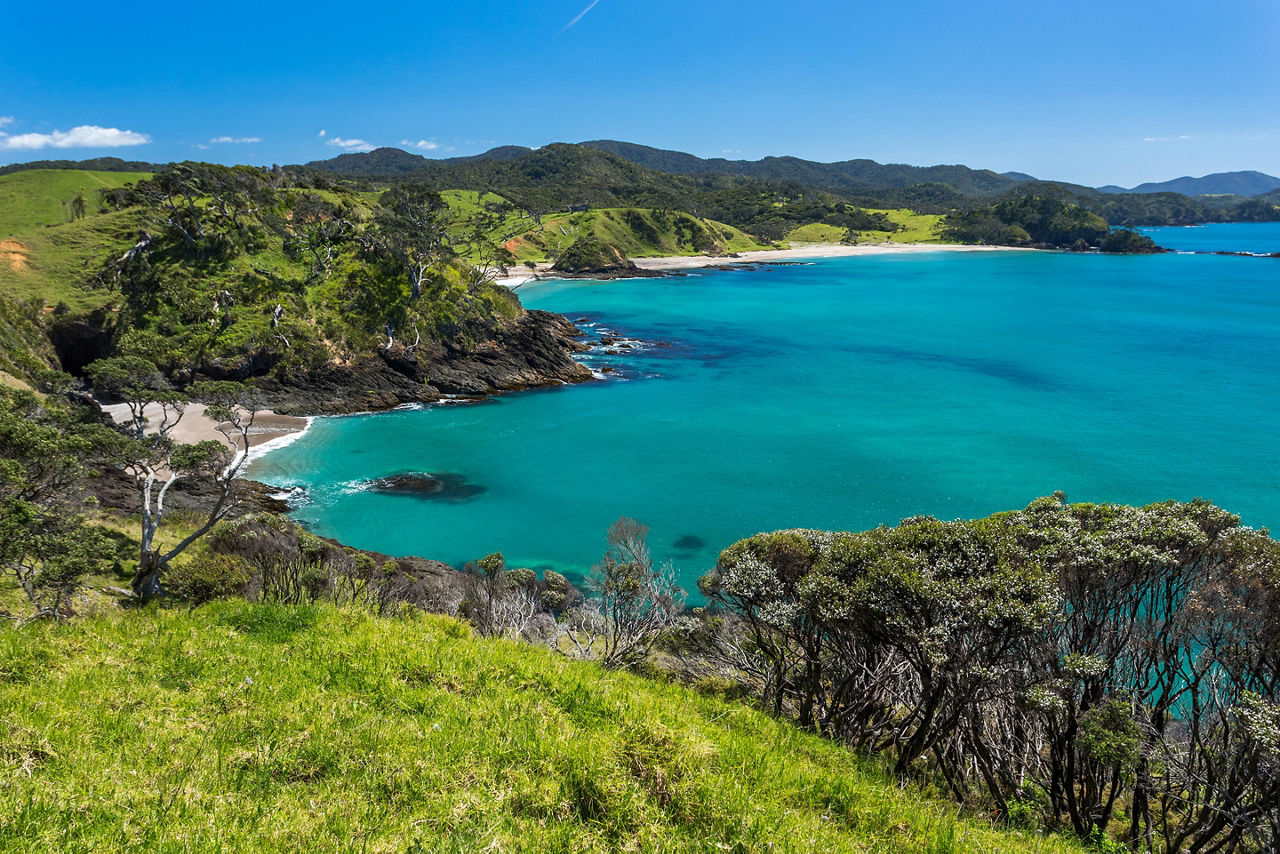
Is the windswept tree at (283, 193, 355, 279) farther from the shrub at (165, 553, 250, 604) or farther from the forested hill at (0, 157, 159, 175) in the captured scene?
the forested hill at (0, 157, 159, 175)

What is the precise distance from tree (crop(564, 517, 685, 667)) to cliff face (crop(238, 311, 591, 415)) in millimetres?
33199

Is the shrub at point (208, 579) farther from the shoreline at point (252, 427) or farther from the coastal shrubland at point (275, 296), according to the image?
the coastal shrubland at point (275, 296)

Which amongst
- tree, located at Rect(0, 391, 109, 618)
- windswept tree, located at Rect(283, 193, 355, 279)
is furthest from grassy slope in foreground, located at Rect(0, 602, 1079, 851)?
windswept tree, located at Rect(283, 193, 355, 279)

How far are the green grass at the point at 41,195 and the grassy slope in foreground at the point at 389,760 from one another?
108 meters

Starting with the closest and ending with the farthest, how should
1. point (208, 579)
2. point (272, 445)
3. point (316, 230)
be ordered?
point (208, 579) < point (272, 445) < point (316, 230)

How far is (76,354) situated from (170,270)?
10.2 meters

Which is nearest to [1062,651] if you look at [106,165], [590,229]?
[590,229]

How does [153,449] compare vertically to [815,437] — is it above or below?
above

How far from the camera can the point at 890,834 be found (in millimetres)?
6297

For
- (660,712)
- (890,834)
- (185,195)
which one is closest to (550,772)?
(660,712)

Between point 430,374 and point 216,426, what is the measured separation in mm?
17181

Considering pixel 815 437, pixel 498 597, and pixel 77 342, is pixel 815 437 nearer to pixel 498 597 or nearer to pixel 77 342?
pixel 498 597

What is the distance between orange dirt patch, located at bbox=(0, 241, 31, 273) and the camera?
55.1 m

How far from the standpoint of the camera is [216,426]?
4512 cm
